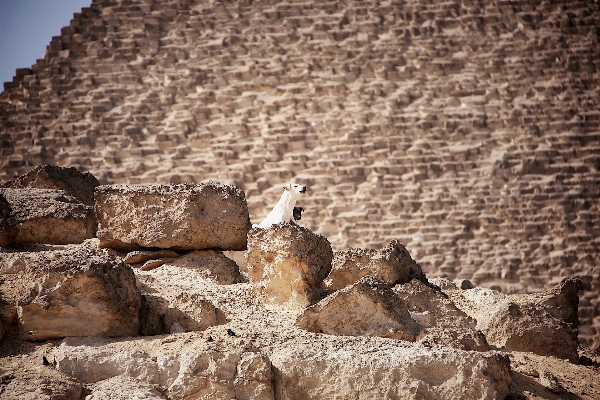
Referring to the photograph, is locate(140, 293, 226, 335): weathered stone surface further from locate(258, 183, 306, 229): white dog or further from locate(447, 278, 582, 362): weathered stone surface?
locate(258, 183, 306, 229): white dog

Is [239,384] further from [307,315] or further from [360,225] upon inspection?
[360,225]

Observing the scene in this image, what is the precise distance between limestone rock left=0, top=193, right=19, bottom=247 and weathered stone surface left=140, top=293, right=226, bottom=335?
1181 millimetres

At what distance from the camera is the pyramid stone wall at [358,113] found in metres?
16.8

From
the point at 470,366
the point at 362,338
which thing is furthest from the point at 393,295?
the point at 470,366

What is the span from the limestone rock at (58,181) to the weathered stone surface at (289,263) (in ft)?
7.30

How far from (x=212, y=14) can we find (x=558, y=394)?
1582 centimetres

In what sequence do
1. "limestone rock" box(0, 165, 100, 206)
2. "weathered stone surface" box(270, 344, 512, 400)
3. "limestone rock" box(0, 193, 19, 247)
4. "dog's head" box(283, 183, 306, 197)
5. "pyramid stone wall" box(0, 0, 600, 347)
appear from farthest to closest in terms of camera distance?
1. "pyramid stone wall" box(0, 0, 600, 347)
2. "dog's head" box(283, 183, 306, 197)
3. "limestone rock" box(0, 165, 100, 206)
4. "limestone rock" box(0, 193, 19, 247)
5. "weathered stone surface" box(270, 344, 512, 400)

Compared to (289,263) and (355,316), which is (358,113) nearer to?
(289,263)

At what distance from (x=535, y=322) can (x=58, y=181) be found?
9.87 feet

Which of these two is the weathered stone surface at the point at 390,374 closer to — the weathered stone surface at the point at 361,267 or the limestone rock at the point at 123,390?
the limestone rock at the point at 123,390

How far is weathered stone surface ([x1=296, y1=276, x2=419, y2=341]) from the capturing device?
3.52 meters

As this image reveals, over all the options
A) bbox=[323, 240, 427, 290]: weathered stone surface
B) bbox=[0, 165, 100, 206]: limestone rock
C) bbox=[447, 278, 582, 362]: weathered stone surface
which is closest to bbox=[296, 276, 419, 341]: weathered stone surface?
bbox=[323, 240, 427, 290]: weathered stone surface

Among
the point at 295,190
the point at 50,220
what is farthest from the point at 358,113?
the point at 50,220

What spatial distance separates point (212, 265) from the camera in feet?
14.2
